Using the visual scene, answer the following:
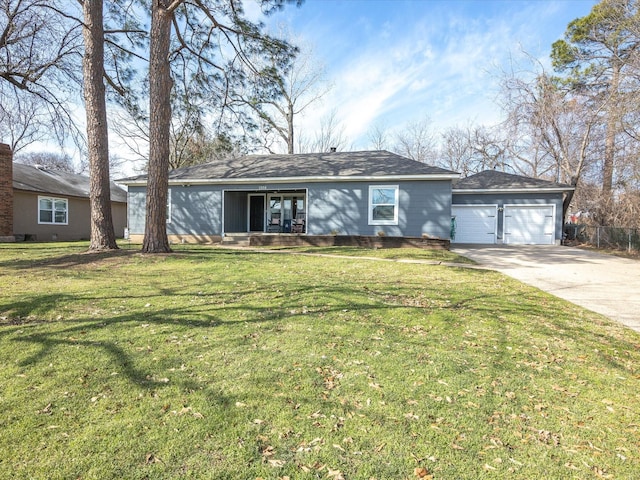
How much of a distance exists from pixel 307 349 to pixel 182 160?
29.0m

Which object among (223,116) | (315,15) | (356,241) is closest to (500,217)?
Result: (356,241)

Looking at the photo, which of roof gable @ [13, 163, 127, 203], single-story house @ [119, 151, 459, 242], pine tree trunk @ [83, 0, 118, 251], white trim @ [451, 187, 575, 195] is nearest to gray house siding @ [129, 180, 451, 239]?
single-story house @ [119, 151, 459, 242]

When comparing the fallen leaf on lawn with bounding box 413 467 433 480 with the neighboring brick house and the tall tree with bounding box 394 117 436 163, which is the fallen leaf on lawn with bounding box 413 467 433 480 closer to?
the neighboring brick house

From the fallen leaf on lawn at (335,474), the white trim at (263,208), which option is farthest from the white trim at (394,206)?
the fallen leaf on lawn at (335,474)

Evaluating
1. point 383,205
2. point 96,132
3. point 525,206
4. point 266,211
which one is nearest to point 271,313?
point 96,132

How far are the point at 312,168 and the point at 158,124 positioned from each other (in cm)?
753

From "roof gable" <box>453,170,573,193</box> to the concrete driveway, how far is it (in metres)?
6.64

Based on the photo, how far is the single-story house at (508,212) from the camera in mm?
16812

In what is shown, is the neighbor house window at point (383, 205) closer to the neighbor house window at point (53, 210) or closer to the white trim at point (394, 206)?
the white trim at point (394, 206)

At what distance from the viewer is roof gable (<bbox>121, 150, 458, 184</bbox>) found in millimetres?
13879

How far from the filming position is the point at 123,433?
2.22 metres

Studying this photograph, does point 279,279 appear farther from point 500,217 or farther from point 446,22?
point 500,217

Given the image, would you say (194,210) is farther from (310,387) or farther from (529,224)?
(529,224)

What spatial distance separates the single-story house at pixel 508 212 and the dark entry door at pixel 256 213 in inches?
372
